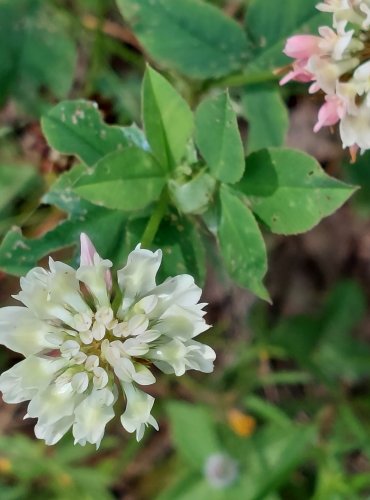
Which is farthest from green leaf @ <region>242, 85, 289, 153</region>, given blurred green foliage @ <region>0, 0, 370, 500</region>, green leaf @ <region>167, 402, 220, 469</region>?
green leaf @ <region>167, 402, 220, 469</region>

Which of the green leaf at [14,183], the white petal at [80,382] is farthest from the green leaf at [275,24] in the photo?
the white petal at [80,382]

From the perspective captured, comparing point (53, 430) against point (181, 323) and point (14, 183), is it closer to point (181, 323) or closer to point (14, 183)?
point (181, 323)

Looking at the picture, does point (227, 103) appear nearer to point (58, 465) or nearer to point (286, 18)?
point (286, 18)

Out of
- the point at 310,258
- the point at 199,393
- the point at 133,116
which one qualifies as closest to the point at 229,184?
the point at 133,116

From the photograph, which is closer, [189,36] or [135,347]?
[135,347]

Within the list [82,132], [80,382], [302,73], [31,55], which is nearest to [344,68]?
[302,73]

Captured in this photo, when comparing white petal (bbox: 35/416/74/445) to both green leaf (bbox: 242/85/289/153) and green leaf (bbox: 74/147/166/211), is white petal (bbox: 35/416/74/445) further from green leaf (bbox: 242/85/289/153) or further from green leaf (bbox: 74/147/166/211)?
green leaf (bbox: 242/85/289/153)
